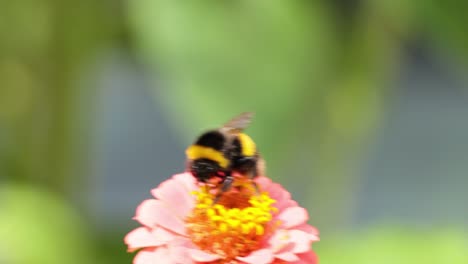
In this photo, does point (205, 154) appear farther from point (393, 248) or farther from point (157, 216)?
point (393, 248)

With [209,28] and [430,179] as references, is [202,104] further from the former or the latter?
[430,179]

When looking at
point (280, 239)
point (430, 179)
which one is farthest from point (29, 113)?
point (430, 179)

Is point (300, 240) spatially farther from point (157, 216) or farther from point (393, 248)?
point (393, 248)

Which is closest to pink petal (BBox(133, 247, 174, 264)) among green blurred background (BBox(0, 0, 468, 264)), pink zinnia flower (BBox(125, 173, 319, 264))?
pink zinnia flower (BBox(125, 173, 319, 264))

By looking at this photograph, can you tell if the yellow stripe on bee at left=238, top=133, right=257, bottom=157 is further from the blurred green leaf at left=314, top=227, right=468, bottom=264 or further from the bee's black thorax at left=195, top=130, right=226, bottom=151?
the blurred green leaf at left=314, top=227, right=468, bottom=264

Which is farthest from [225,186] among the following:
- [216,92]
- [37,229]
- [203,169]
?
[37,229]

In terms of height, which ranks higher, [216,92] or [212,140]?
A: [216,92]

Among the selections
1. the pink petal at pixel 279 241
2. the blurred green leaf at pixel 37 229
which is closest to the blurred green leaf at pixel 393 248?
the blurred green leaf at pixel 37 229

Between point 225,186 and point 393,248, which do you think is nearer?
point 225,186
